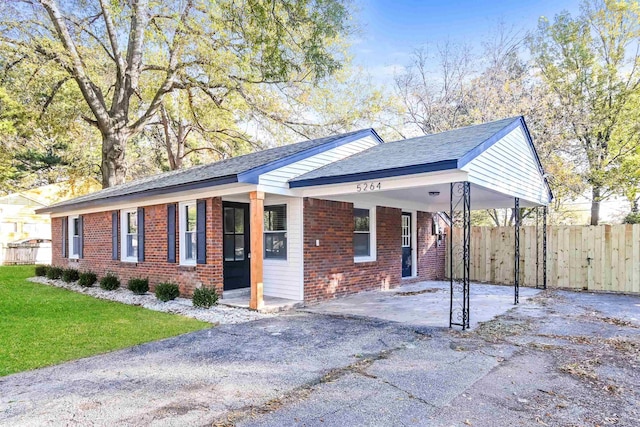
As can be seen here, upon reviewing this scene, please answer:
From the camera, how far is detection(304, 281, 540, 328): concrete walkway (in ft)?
24.1

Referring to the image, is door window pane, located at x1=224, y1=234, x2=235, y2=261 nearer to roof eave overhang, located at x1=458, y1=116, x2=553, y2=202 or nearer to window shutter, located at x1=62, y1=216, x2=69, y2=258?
roof eave overhang, located at x1=458, y1=116, x2=553, y2=202

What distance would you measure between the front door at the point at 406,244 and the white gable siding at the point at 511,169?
11.6 ft

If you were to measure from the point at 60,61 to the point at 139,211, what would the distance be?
739cm

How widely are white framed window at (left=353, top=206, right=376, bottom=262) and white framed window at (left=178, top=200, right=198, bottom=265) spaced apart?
3.81 m

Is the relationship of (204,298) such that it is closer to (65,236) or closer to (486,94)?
(65,236)

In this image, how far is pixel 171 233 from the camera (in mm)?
9500

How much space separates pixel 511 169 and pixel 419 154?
2.67 m

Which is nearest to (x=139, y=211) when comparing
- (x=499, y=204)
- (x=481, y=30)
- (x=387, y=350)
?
(x=387, y=350)

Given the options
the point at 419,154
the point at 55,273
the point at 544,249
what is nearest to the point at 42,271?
the point at 55,273

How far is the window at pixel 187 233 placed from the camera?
30.3 ft

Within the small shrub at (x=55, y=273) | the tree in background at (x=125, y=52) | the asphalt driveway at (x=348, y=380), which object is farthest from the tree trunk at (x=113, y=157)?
the asphalt driveway at (x=348, y=380)

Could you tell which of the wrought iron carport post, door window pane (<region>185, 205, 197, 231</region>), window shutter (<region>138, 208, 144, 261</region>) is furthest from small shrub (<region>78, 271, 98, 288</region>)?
the wrought iron carport post

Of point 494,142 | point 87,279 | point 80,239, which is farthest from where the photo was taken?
point 80,239

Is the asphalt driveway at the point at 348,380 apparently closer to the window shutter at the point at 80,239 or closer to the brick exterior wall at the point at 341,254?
the brick exterior wall at the point at 341,254
